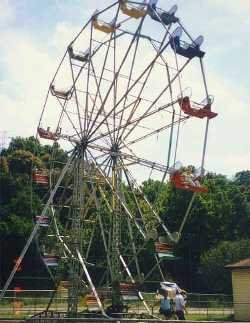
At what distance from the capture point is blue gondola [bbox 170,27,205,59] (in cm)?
2508

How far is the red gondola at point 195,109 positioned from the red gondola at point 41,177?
31.8ft

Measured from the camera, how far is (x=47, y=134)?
29719mm

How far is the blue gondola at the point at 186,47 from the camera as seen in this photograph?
987 inches

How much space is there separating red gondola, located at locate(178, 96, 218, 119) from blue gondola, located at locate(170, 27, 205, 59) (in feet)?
7.37

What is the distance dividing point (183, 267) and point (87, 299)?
35789mm

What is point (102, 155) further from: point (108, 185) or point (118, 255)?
point (118, 255)

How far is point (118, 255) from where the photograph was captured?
26484 mm

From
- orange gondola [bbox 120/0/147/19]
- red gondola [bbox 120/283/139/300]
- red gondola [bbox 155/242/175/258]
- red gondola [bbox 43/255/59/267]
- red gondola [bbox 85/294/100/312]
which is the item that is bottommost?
red gondola [bbox 85/294/100/312]

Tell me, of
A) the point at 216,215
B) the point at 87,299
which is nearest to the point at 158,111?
the point at 87,299

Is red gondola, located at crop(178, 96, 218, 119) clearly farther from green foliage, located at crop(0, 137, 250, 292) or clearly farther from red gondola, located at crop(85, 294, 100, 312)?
green foliage, located at crop(0, 137, 250, 292)

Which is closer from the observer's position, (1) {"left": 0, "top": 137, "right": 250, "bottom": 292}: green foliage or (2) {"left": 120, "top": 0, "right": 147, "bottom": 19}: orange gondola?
(2) {"left": 120, "top": 0, "right": 147, "bottom": 19}: orange gondola

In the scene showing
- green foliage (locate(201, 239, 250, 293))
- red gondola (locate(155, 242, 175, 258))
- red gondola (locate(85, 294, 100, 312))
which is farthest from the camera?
green foliage (locate(201, 239, 250, 293))

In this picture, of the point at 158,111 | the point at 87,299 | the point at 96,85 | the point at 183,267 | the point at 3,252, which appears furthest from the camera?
the point at 183,267

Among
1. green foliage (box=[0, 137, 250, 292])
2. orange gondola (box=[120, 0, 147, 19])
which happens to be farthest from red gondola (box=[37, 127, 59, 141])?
green foliage (box=[0, 137, 250, 292])
